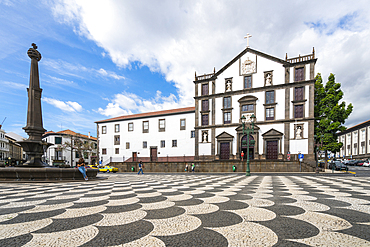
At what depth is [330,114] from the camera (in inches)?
1089

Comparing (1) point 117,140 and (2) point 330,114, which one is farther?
(1) point 117,140

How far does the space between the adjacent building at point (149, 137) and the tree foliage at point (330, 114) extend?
2018cm

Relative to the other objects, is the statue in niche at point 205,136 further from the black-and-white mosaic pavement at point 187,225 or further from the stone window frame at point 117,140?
the black-and-white mosaic pavement at point 187,225

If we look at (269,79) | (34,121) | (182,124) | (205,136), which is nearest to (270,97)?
(269,79)

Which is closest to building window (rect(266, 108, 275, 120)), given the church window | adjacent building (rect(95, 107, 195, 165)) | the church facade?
the church facade

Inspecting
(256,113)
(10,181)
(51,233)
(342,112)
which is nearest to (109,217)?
(51,233)

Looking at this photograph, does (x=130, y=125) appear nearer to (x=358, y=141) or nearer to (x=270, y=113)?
(x=270, y=113)

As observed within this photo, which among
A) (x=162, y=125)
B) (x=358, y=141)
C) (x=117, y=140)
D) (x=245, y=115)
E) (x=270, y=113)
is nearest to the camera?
(x=270, y=113)

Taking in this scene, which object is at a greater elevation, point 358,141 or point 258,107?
point 258,107

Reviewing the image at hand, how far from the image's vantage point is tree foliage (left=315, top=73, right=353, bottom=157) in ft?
89.5

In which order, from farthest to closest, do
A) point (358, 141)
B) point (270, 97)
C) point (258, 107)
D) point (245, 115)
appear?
1. point (358, 141)
2. point (245, 115)
3. point (258, 107)
4. point (270, 97)

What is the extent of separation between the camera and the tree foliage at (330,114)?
27.3m

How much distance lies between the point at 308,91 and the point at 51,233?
32.4 metres

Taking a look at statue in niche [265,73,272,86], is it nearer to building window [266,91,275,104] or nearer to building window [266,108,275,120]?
building window [266,91,275,104]
